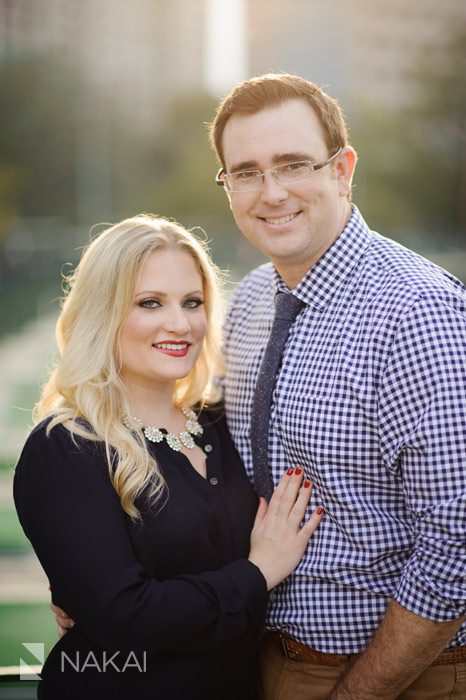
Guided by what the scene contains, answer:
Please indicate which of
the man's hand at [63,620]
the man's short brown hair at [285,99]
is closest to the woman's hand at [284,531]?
the man's hand at [63,620]

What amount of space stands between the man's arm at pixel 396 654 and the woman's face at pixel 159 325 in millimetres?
987

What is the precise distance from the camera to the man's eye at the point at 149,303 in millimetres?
2678

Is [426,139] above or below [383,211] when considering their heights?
above

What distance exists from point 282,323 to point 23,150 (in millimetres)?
48225

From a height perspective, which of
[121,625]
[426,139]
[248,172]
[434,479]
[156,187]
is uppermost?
[248,172]

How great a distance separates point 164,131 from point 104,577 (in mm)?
60210

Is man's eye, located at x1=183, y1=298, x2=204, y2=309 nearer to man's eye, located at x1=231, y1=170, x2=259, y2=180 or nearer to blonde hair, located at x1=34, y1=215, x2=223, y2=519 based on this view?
blonde hair, located at x1=34, y1=215, x2=223, y2=519

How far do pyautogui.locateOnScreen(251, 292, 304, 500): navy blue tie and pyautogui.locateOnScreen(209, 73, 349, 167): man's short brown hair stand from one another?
0.53 m

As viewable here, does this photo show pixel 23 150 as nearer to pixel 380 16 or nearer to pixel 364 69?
pixel 364 69

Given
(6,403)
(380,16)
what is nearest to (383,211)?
(380,16)

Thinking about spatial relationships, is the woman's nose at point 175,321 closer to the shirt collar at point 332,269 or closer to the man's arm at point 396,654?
the shirt collar at point 332,269

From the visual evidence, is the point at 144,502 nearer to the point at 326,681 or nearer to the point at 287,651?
the point at 287,651

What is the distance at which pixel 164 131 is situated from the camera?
197 ft

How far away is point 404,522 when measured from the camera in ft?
7.86
